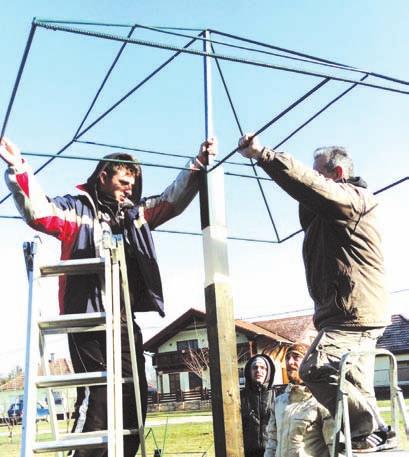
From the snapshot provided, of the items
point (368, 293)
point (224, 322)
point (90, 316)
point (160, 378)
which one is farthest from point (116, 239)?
point (160, 378)

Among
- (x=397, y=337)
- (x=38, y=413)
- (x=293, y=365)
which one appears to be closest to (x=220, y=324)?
(x=293, y=365)

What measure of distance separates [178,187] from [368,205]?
152cm

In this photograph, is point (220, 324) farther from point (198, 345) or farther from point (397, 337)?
point (397, 337)

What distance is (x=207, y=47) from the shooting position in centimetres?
431

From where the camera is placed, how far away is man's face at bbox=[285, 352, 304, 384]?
16.5 ft

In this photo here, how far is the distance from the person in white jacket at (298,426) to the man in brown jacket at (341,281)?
1433 millimetres

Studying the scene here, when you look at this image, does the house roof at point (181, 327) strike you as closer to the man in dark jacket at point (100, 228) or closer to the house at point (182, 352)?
the house at point (182, 352)

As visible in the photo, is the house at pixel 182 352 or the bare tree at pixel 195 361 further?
the house at pixel 182 352

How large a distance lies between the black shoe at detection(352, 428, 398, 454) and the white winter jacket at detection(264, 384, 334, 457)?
146cm

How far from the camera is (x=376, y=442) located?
3000 millimetres

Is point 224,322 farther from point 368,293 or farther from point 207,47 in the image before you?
point 207,47

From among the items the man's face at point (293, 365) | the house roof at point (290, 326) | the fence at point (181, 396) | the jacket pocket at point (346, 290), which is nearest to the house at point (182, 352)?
the fence at point (181, 396)

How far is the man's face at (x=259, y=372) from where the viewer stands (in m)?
5.66

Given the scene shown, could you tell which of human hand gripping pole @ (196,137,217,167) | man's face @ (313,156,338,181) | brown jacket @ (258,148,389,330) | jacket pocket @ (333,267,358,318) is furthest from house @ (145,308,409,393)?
jacket pocket @ (333,267,358,318)
